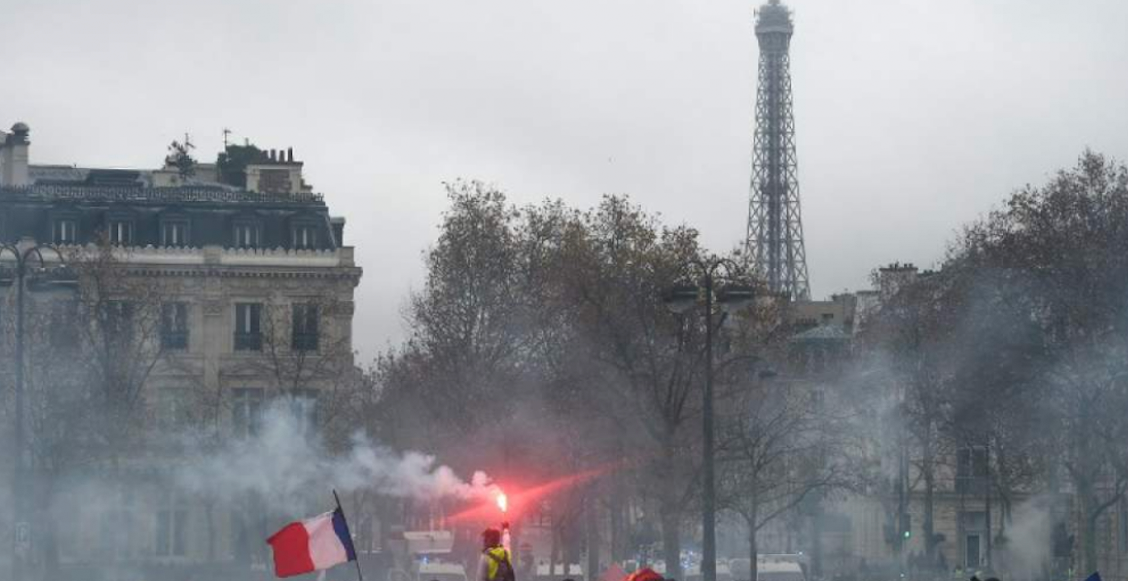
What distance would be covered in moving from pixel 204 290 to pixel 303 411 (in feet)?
34.3

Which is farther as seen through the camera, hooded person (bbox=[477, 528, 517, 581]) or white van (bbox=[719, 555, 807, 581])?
white van (bbox=[719, 555, 807, 581])

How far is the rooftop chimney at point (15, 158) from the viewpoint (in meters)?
98.1

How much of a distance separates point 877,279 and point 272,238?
25.9 meters

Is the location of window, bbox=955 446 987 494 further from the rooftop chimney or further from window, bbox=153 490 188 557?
the rooftop chimney

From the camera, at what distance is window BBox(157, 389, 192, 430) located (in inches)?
3474

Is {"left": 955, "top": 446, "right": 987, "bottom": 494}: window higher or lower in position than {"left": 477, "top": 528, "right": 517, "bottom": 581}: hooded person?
higher

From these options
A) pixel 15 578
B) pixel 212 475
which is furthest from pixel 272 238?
pixel 15 578

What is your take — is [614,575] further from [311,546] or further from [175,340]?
[175,340]

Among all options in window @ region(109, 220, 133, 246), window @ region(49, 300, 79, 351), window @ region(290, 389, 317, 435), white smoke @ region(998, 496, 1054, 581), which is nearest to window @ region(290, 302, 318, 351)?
window @ region(290, 389, 317, 435)

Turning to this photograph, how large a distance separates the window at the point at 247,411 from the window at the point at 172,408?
1709 millimetres

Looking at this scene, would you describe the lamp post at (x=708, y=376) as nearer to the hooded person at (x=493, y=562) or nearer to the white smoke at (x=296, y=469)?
the hooded person at (x=493, y=562)

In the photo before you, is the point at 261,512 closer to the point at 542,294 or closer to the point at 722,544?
the point at 542,294

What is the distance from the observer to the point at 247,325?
96.4 metres

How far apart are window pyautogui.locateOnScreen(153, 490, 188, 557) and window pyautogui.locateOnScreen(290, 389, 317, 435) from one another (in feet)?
22.4
